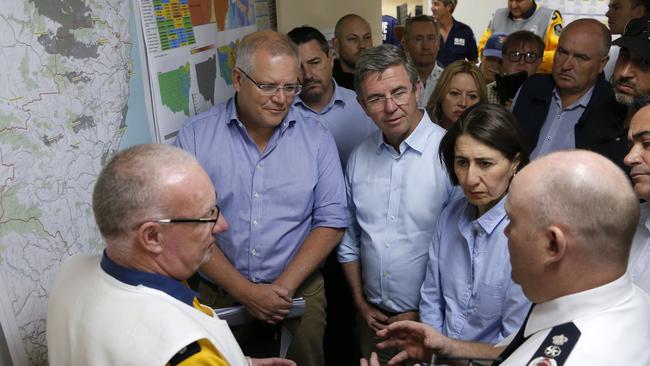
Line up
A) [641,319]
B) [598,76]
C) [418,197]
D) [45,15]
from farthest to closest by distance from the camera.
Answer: [598,76] → [418,197] → [45,15] → [641,319]

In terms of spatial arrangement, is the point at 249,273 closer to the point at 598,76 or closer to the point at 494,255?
the point at 494,255

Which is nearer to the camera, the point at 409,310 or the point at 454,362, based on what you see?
the point at 454,362

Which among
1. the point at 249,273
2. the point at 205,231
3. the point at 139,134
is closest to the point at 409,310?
the point at 249,273

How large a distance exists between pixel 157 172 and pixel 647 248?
1.45m

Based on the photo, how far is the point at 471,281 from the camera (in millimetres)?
1882

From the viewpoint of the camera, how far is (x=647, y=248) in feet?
5.87

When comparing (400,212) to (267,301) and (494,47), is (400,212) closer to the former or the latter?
(267,301)

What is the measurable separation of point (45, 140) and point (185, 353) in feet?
2.71

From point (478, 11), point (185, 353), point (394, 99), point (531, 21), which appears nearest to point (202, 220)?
point (185, 353)

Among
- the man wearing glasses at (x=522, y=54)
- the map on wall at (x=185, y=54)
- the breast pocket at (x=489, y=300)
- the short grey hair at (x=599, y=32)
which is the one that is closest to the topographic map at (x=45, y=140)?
the map on wall at (x=185, y=54)

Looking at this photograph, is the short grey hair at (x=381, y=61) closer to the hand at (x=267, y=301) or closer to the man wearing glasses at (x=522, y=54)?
the hand at (x=267, y=301)

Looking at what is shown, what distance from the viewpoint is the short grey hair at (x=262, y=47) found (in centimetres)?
224

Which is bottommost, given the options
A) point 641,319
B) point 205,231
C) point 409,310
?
point 409,310

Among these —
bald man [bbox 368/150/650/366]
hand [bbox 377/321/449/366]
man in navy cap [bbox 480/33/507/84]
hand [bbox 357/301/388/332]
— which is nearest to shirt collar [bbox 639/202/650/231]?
bald man [bbox 368/150/650/366]
